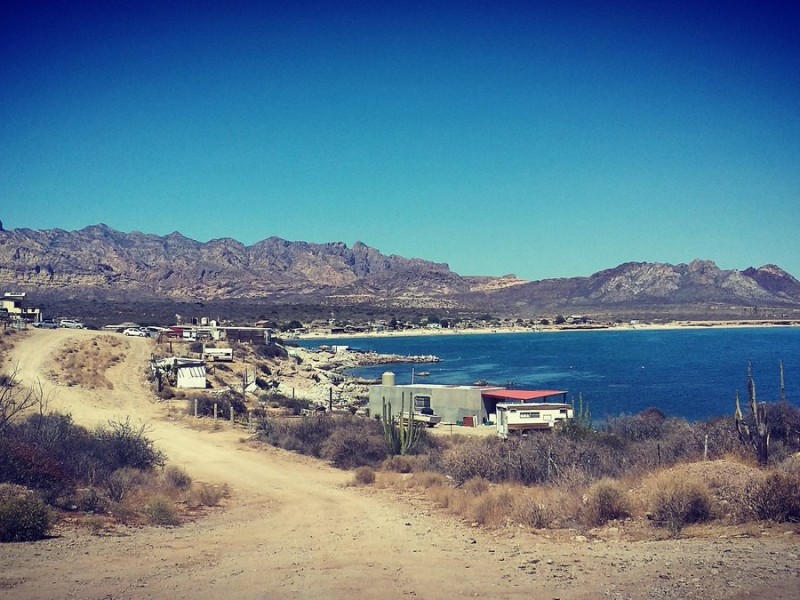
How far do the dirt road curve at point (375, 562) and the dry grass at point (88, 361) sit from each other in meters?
25.4

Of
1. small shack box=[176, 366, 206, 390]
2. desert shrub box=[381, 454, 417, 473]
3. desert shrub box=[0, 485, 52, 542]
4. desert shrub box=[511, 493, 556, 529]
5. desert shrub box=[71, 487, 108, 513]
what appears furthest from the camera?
small shack box=[176, 366, 206, 390]

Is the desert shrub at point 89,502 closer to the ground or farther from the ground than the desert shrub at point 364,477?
farther from the ground

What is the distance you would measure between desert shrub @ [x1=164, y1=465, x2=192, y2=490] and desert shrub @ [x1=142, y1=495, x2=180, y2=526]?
2.76 m

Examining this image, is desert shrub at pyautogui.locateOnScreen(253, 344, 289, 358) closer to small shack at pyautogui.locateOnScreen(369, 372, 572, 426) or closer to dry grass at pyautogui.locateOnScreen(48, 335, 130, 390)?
dry grass at pyautogui.locateOnScreen(48, 335, 130, 390)

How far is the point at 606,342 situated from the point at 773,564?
411 feet

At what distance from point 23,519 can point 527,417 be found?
2022 centimetres

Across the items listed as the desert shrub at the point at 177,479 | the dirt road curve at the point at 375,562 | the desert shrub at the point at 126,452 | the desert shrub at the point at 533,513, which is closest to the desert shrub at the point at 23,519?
the dirt road curve at the point at 375,562

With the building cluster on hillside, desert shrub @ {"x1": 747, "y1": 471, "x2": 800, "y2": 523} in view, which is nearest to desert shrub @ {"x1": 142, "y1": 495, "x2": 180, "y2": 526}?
desert shrub @ {"x1": 747, "y1": 471, "x2": 800, "y2": 523}

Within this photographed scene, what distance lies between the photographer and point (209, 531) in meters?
13.4

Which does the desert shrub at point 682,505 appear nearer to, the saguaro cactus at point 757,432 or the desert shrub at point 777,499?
the desert shrub at point 777,499

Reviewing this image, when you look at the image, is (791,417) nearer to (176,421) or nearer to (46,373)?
(176,421)

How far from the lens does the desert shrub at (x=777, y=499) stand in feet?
35.7

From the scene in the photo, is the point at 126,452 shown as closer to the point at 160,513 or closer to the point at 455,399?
the point at 160,513

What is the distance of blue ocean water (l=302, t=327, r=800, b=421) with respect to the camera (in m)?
49.5
